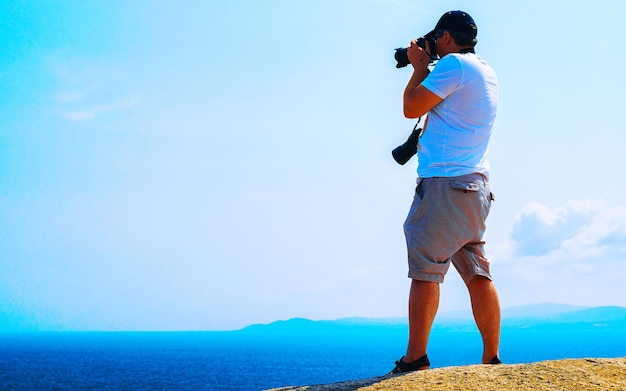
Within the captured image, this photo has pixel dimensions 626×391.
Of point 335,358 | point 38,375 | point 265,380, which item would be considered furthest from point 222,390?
point 335,358

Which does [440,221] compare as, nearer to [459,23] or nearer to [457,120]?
[457,120]

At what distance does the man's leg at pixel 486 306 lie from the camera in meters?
4.15

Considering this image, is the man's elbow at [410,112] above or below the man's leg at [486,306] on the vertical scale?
above

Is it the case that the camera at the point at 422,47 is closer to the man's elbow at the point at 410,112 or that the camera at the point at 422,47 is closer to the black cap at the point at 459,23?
the black cap at the point at 459,23

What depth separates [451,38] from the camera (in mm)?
4102

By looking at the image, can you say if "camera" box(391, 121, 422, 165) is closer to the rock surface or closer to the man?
the man

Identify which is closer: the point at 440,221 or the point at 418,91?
the point at 440,221

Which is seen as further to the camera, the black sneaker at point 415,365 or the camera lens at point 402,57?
the camera lens at point 402,57

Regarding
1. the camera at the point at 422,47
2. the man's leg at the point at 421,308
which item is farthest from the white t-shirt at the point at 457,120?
the man's leg at the point at 421,308

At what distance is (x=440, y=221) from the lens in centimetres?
380

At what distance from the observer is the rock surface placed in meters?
3.49

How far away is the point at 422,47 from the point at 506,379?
2250mm

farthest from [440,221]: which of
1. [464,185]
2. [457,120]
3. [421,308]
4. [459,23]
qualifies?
[459,23]

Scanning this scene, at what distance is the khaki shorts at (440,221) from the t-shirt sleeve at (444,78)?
0.57 m
